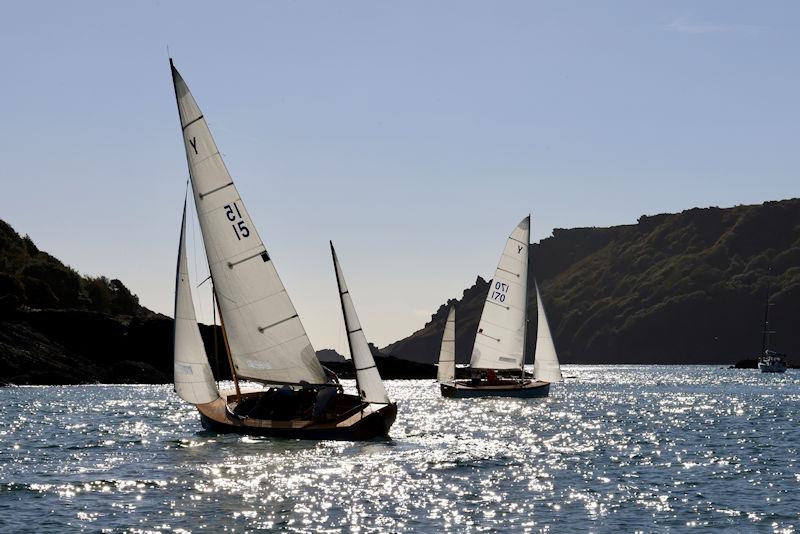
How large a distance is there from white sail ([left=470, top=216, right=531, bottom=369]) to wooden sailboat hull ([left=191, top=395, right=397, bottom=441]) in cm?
3557

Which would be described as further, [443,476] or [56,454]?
[56,454]

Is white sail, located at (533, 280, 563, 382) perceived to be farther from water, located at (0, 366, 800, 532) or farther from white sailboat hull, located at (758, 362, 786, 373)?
white sailboat hull, located at (758, 362, 786, 373)

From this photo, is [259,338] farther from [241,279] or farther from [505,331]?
[505,331]

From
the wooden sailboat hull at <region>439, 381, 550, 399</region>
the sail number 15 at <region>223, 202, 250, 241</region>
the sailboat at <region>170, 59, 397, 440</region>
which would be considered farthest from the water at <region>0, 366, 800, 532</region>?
the wooden sailboat hull at <region>439, 381, 550, 399</region>

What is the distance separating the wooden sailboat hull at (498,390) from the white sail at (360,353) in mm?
36139

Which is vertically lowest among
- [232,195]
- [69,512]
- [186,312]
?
[69,512]

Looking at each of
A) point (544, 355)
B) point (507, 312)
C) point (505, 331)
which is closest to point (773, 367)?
point (544, 355)

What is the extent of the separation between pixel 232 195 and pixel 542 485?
705 inches

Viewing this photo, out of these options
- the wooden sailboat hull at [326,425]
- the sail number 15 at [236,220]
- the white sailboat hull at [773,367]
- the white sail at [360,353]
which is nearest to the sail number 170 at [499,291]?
the wooden sailboat hull at [326,425]

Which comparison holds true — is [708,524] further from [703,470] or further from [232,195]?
[232,195]

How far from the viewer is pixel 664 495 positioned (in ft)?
106

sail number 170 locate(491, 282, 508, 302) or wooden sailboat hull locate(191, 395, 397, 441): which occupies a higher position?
sail number 170 locate(491, 282, 508, 302)

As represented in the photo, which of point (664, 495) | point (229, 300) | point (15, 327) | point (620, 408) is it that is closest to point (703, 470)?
point (664, 495)

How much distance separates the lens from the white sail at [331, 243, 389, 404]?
44.3m
